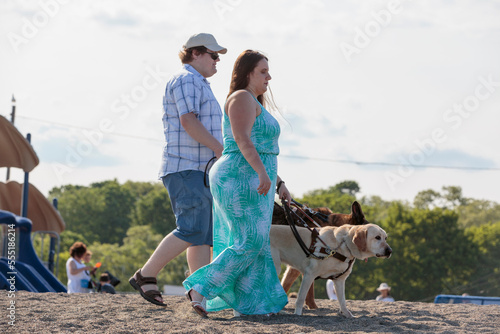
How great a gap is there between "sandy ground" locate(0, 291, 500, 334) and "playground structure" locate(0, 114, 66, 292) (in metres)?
1.40

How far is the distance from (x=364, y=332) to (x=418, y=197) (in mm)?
93917

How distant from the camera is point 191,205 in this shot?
6.19 m

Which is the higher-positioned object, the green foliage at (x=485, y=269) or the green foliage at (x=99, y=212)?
the green foliage at (x=99, y=212)

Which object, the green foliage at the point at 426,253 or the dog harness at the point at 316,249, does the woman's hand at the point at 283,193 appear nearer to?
the dog harness at the point at 316,249

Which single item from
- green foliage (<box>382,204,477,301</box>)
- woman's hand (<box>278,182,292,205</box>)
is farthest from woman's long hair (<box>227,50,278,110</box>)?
green foliage (<box>382,204,477,301</box>)

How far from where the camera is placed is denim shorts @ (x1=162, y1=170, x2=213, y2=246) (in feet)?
20.3

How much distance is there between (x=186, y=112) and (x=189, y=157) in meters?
0.38

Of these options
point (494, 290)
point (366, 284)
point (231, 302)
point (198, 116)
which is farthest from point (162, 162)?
point (494, 290)

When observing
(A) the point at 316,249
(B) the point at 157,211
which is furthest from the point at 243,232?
(B) the point at 157,211

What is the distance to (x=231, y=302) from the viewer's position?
5887mm

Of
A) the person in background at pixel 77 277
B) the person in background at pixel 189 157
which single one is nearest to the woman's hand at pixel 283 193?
the person in background at pixel 189 157

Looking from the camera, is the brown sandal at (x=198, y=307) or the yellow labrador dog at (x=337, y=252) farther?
the yellow labrador dog at (x=337, y=252)

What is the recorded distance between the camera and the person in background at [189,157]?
6.19 m

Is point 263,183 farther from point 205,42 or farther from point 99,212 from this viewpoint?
point 99,212
